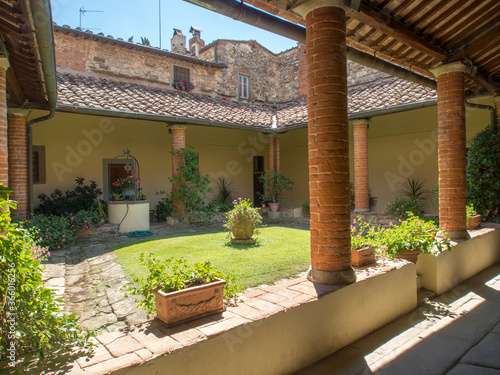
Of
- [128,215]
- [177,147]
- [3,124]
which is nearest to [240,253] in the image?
[3,124]

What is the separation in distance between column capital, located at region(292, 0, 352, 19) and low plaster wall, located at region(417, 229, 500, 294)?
10.4 ft

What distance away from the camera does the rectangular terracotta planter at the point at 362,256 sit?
348 cm

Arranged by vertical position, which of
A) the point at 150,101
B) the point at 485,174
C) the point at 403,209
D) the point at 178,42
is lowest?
the point at 403,209

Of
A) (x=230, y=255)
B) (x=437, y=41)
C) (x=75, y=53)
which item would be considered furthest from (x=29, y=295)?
(x=75, y=53)

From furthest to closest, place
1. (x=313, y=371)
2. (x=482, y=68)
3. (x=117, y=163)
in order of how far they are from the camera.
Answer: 1. (x=117, y=163)
2. (x=482, y=68)
3. (x=313, y=371)

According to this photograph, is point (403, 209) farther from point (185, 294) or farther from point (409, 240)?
point (185, 294)

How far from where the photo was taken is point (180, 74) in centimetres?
1277

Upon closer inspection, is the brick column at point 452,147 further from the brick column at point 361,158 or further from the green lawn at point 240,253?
the brick column at point 361,158

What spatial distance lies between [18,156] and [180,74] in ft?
23.7

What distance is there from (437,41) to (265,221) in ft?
23.3

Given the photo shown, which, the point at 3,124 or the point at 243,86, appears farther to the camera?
the point at 243,86

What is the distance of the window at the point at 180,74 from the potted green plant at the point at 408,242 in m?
10.4

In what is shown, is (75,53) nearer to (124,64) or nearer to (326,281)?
(124,64)

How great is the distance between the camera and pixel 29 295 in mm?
1713
